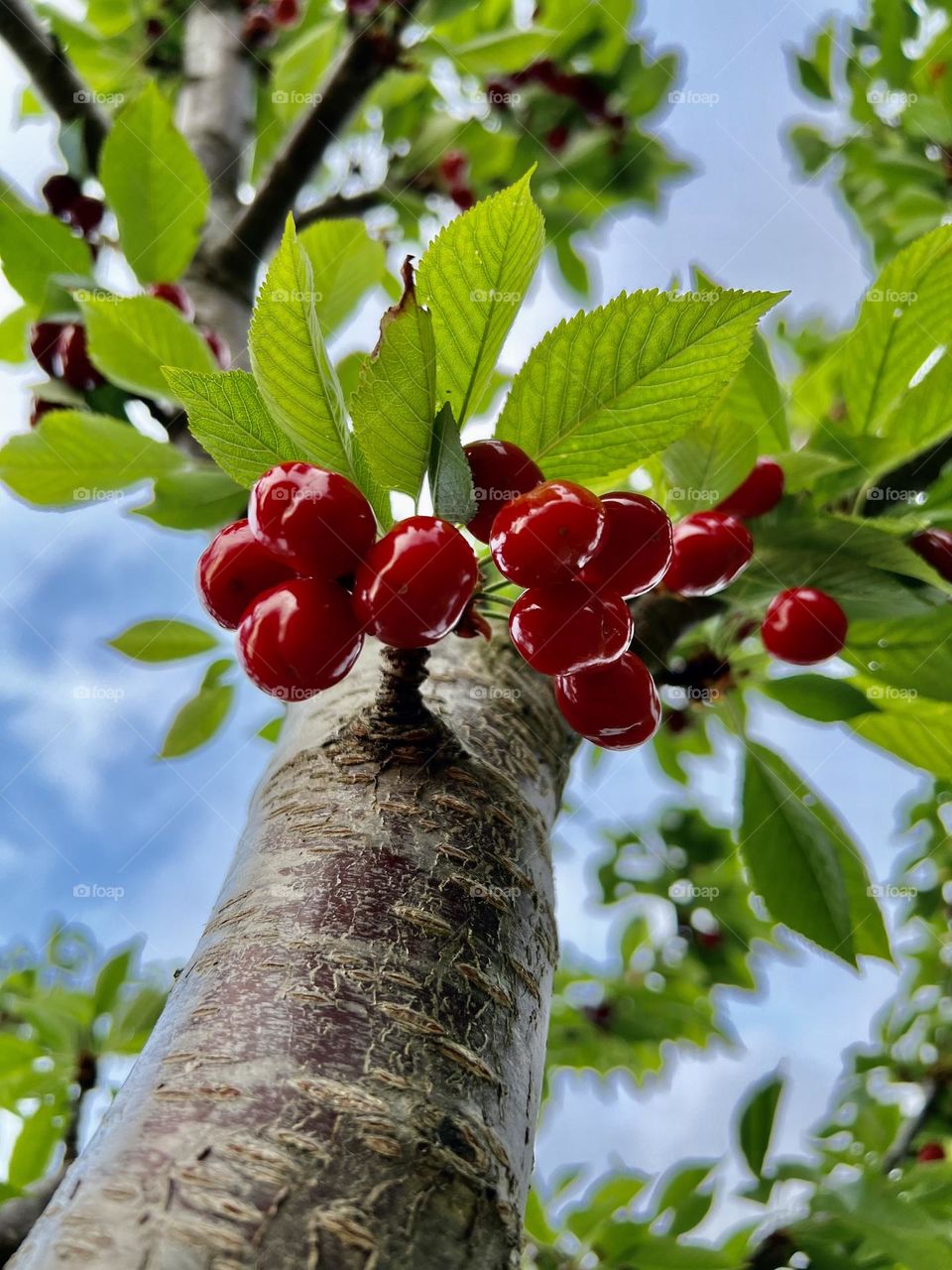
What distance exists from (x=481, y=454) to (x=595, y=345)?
132 mm

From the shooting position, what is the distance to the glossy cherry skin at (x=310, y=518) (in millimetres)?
738

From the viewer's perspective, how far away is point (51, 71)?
7.50ft

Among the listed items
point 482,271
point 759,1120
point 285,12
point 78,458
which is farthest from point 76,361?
point 285,12

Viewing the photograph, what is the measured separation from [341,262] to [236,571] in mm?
750

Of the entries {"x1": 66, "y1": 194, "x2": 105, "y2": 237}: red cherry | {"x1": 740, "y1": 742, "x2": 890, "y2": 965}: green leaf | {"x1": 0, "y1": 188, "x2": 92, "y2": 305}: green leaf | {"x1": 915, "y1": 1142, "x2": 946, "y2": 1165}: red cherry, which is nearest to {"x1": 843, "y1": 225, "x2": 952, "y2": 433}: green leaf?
{"x1": 740, "y1": 742, "x2": 890, "y2": 965}: green leaf

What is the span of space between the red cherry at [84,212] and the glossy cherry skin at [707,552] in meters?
Answer: 1.90

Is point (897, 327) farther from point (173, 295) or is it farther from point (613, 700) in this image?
point (173, 295)

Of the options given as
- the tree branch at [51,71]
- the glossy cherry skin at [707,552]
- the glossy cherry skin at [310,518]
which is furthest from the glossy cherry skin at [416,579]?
the tree branch at [51,71]

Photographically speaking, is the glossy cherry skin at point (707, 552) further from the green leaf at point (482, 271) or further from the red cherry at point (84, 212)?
the red cherry at point (84, 212)

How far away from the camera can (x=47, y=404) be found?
1660mm

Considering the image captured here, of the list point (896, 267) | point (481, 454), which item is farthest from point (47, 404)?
point (896, 267)

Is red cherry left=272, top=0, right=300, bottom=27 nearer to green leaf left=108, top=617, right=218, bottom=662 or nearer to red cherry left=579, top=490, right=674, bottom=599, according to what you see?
green leaf left=108, top=617, right=218, bottom=662

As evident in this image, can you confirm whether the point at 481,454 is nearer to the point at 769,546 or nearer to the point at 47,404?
the point at 769,546

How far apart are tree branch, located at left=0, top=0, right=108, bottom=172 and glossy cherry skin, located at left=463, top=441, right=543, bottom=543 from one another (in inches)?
79.4
